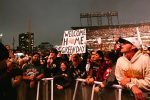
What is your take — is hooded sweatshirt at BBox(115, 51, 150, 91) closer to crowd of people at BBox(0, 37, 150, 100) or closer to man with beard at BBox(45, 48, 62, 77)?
crowd of people at BBox(0, 37, 150, 100)

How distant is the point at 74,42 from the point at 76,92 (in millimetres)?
3240

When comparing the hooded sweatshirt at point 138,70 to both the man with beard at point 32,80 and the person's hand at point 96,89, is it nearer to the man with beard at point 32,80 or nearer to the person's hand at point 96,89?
the person's hand at point 96,89

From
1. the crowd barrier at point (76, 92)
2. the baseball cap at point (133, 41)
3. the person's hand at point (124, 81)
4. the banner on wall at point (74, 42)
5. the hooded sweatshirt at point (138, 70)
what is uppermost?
the banner on wall at point (74, 42)

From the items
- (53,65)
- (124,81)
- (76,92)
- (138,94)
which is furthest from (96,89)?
(53,65)

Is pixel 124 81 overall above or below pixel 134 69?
below

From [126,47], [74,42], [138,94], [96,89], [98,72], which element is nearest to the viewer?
[138,94]

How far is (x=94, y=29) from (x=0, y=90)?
119369 millimetres

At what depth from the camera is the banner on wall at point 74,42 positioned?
1162 cm

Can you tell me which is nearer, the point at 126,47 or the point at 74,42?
the point at 126,47

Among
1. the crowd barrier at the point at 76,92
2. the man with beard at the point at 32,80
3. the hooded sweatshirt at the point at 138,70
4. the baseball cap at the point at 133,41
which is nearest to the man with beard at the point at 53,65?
the man with beard at the point at 32,80

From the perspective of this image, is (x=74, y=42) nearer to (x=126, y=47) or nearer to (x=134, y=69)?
(x=126, y=47)

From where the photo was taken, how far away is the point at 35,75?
9.96 metres

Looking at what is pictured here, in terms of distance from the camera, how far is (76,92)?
8.95 metres

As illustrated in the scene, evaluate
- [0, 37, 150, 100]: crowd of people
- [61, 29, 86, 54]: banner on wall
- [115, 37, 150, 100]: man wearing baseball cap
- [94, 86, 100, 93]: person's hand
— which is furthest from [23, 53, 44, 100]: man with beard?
[115, 37, 150, 100]: man wearing baseball cap
